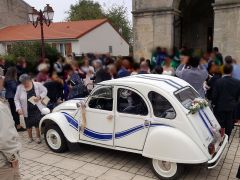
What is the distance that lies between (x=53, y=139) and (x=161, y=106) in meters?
2.89

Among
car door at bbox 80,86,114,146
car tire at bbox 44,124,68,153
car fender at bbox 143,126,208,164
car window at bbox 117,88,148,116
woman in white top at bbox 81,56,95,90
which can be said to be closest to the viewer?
→ car fender at bbox 143,126,208,164

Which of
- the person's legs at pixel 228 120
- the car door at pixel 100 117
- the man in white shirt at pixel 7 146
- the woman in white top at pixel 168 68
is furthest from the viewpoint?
the woman in white top at pixel 168 68

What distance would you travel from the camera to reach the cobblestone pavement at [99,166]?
5.32 meters

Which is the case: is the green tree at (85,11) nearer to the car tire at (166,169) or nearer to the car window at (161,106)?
the car window at (161,106)

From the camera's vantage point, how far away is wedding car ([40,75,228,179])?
475cm

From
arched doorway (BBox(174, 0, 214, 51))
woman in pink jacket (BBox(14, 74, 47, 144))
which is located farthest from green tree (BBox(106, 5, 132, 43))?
woman in pink jacket (BBox(14, 74, 47, 144))

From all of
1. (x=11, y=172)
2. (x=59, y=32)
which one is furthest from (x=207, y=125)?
(x=59, y=32)

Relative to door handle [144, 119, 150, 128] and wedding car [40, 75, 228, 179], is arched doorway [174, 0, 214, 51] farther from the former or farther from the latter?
door handle [144, 119, 150, 128]

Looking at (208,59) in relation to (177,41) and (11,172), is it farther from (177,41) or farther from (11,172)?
(11,172)

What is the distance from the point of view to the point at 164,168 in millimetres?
5141

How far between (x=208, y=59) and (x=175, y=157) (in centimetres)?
554

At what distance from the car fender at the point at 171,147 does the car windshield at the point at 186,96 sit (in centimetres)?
57

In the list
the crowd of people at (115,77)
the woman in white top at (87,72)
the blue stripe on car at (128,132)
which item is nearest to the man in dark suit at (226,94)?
the crowd of people at (115,77)

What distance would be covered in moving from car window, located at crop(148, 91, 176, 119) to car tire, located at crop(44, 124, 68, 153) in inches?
92.7
